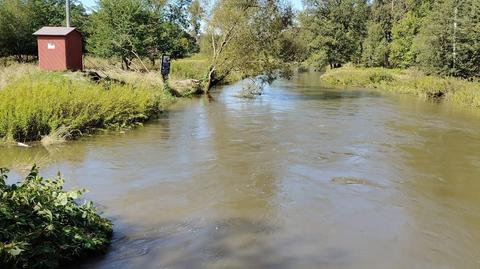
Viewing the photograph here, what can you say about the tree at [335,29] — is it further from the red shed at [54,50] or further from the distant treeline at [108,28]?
the red shed at [54,50]

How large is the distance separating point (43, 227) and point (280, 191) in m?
4.71

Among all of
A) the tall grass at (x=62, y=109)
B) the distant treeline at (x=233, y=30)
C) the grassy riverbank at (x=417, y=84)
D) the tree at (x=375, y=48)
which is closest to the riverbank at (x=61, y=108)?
the tall grass at (x=62, y=109)

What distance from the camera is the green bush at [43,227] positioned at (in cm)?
436

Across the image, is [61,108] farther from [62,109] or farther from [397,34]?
[397,34]

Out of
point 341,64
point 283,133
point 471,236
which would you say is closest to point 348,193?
point 471,236

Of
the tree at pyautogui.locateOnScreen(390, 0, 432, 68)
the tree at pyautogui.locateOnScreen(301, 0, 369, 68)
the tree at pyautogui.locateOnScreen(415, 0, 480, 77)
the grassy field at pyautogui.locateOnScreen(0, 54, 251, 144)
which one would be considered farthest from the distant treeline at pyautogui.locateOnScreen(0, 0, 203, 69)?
the tree at pyautogui.locateOnScreen(390, 0, 432, 68)

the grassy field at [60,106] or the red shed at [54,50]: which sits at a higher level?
the red shed at [54,50]

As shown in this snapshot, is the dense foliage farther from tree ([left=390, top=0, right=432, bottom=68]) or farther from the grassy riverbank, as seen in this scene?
the grassy riverbank

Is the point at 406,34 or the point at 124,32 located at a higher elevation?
the point at 406,34

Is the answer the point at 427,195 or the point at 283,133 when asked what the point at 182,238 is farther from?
the point at 283,133

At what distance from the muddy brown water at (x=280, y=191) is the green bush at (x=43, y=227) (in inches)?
14.1

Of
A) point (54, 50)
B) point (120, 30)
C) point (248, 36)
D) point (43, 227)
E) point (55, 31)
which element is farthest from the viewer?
point (120, 30)

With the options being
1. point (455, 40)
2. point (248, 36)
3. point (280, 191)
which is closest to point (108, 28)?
point (248, 36)

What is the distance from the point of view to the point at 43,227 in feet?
15.4
